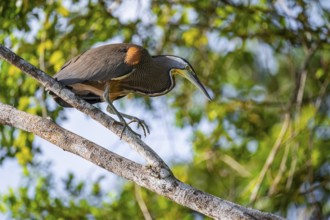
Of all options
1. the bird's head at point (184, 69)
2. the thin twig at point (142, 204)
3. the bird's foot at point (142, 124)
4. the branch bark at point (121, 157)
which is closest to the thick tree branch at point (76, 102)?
the branch bark at point (121, 157)

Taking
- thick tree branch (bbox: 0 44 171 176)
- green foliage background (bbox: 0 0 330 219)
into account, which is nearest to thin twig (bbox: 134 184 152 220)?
green foliage background (bbox: 0 0 330 219)

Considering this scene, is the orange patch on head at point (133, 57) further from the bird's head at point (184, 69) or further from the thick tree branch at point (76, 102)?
the thick tree branch at point (76, 102)

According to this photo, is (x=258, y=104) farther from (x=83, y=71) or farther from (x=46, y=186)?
(x=83, y=71)

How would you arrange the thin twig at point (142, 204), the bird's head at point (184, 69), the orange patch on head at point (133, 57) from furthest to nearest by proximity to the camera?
the thin twig at point (142, 204) → the bird's head at point (184, 69) → the orange patch on head at point (133, 57)

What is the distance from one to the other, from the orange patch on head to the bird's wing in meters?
0.02

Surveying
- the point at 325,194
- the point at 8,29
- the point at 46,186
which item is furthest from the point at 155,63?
the point at 325,194

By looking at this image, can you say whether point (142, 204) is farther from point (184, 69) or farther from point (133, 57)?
point (133, 57)

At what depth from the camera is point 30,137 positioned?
18.7 ft

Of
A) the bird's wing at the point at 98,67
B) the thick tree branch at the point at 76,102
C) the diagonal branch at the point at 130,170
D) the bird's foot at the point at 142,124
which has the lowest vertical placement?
the diagonal branch at the point at 130,170

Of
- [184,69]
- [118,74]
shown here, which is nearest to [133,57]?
[118,74]

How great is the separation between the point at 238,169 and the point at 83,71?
8.26ft

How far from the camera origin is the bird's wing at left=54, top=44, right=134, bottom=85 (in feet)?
14.3

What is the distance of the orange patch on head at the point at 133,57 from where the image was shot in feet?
14.7

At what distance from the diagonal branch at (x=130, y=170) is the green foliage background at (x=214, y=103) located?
1305 millimetres
